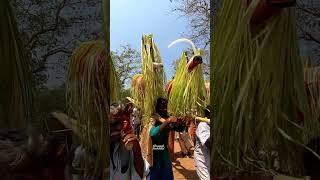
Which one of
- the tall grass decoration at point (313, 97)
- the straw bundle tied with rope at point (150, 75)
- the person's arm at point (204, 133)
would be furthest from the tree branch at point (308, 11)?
the straw bundle tied with rope at point (150, 75)

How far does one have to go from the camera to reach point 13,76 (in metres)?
3.35

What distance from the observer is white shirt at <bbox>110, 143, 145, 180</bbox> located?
530cm

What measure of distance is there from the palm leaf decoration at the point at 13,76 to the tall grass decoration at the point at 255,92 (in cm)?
127

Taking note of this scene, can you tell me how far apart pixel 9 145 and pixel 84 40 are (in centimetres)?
85

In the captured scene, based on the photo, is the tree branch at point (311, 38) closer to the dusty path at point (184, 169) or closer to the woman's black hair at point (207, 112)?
the woman's black hair at point (207, 112)

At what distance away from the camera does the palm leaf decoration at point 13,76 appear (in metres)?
3.32

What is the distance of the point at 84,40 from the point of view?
3357 millimetres

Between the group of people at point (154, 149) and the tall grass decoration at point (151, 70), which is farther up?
the tall grass decoration at point (151, 70)

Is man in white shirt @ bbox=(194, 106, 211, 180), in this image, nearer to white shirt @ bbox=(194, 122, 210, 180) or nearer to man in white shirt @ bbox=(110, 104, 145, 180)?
white shirt @ bbox=(194, 122, 210, 180)

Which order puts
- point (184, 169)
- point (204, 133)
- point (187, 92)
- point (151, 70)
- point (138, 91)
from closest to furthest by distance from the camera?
point (204, 133), point (151, 70), point (138, 91), point (187, 92), point (184, 169)

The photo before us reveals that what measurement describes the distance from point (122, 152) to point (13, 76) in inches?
87.2

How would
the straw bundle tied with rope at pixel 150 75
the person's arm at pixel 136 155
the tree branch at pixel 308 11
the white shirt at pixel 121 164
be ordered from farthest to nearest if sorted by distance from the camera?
the straw bundle tied with rope at pixel 150 75 < the person's arm at pixel 136 155 < the white shirt at pixel 121 164 < the tree branch at pixel 308 11

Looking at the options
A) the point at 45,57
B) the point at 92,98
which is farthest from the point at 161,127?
the point at 45,57

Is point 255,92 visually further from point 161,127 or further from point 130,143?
point 161,127
